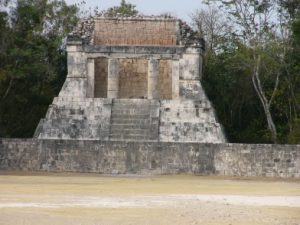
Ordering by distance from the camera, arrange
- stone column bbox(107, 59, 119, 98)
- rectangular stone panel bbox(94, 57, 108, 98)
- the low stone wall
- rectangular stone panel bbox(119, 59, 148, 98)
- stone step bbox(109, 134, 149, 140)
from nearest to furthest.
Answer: the low stone wall
stone step bbox(109, 134, 149, 140)
stone column bbox(107, 59, 119, 98)
rectangular stone panel bbox(94, 57, 108, 98)
rectangular stone panel bbox(119, 59, 148, 98)

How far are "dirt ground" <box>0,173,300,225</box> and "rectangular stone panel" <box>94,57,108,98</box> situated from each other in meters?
8.18

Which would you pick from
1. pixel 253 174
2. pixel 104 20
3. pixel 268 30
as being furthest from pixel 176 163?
pixel 268 30

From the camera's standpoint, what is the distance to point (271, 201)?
16.8 metres

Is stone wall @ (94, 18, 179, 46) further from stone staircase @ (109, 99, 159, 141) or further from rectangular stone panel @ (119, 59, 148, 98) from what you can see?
stone staircase @ (109, 99, 159, 141)

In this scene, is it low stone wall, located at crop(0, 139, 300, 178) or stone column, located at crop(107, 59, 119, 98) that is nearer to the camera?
low stone wall, located at crop(0, 139, 300, 178)

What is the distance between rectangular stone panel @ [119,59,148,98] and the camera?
3241cm

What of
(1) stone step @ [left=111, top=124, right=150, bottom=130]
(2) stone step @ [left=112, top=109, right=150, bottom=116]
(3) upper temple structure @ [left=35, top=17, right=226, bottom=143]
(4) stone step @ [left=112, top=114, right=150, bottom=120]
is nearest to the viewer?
(3) upper temple structure @ [left=35, top=17, right=226, bottom=143]

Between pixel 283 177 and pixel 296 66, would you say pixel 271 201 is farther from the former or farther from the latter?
pixel 296 66

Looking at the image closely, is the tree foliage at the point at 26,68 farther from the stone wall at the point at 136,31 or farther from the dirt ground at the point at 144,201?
the dirt ground at the point at 144,201

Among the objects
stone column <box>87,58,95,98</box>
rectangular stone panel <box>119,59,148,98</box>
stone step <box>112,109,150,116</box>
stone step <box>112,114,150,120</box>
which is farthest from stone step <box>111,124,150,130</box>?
rectangular stone panel <box>119,59,148,98</box>

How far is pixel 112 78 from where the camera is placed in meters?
30.5

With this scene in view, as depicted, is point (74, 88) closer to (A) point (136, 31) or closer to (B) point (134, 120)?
(B) point (134, 120)

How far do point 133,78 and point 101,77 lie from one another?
129cm

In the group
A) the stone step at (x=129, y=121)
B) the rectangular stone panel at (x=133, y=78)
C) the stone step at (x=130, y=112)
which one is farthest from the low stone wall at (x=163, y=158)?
the rectangular stone panel at (x=133, y=78)
